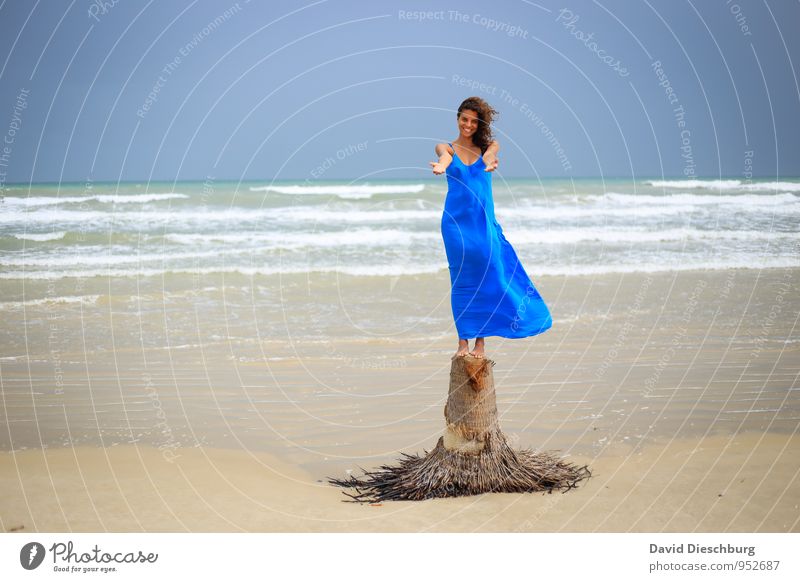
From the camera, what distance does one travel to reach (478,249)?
604cm

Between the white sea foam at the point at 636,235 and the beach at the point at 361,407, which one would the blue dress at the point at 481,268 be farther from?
the white sea foam at the point at 636,235

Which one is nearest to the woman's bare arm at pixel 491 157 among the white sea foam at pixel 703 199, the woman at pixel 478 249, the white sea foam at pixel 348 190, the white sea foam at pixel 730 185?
the woman at pixel 478 249

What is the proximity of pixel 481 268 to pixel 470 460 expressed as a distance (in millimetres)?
1464

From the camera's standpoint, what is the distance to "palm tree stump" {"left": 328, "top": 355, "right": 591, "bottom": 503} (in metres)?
6.07

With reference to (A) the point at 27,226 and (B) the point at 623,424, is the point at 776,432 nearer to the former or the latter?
(B) the point at 623,424

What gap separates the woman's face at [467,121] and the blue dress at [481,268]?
0.16m

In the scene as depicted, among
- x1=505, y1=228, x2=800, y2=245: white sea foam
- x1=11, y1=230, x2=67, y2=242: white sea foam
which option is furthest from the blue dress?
x1=11, y1=230, x2=67, y2=242: white sea foam

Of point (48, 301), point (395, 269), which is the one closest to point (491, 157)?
point (48, 301)

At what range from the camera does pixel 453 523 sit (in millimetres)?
5598

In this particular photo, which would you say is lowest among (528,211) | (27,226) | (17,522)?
(17,522)

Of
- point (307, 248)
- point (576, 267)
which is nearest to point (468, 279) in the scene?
point (576, 267)

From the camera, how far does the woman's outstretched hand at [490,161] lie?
5849 millimetres

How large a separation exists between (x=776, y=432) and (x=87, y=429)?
6558 mm

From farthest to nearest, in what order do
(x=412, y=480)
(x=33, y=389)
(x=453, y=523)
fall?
1. (x=33, y=389)
2. (x=412, y=480)
3. (x=453, y=523)
